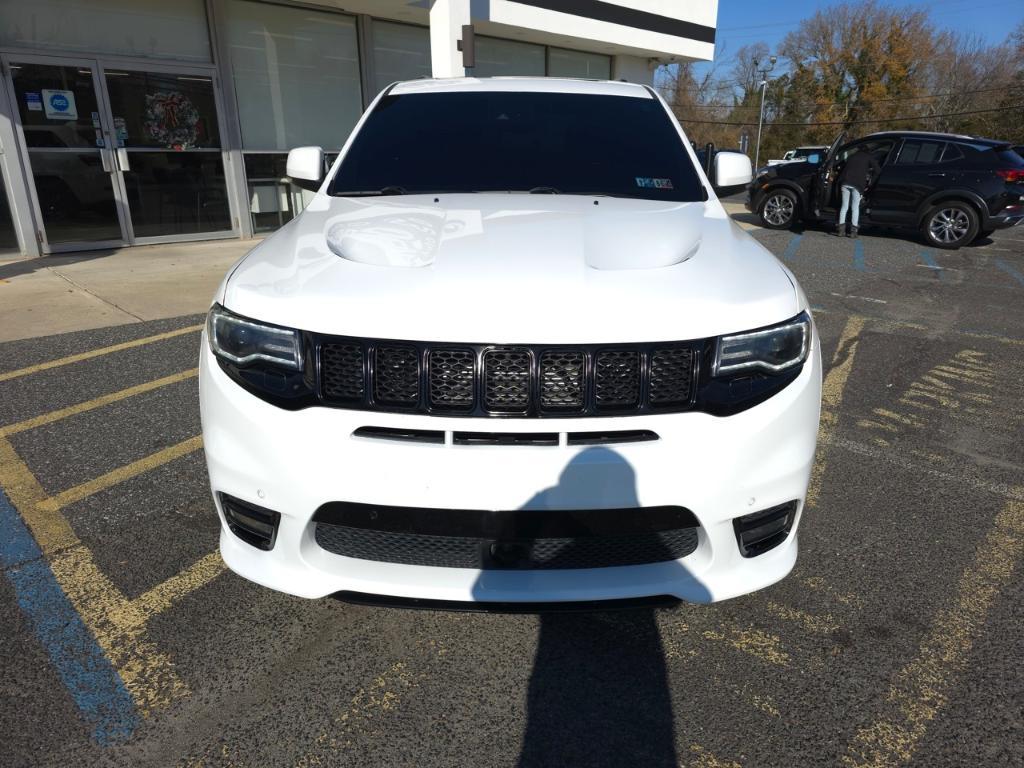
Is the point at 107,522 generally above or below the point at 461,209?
below

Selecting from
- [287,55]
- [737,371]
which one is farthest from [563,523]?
[287,55]

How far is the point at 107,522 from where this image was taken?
2.77 meters

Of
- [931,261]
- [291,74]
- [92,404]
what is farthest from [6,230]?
[931,261]

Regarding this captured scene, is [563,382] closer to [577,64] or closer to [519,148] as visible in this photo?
[519,148]

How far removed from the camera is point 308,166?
10.5ft

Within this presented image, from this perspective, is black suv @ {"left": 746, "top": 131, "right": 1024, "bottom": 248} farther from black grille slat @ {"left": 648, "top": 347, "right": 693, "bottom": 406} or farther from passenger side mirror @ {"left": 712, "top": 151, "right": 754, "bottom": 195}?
black grille slat @ {"left": 648, "top": 347, "right": 693, "bottom": 406}

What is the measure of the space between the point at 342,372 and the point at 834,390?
3693 millimetres

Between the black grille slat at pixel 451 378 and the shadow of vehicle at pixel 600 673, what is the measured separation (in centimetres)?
31

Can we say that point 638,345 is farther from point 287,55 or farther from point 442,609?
point 287,55

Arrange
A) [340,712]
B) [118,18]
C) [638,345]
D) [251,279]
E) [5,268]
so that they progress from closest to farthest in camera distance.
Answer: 1. [638,345]
2. [340,712]
3. [251,279]
4. [5,268]
5. [118,18]

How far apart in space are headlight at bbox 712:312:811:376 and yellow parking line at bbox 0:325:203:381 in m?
4.65

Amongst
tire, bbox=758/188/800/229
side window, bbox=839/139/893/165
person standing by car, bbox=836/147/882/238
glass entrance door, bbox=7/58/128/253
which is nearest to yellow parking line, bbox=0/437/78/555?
glass entrance door, bbox=7/58/128/253

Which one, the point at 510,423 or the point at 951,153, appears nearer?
the point at 510,423

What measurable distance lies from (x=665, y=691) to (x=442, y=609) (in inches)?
28.2
